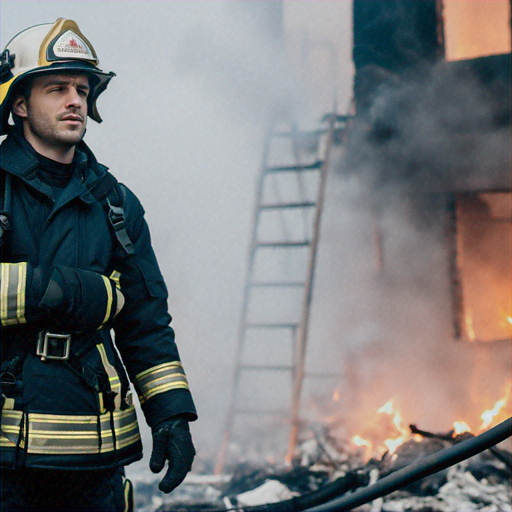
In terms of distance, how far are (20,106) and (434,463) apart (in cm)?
179

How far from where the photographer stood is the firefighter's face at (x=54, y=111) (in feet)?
7.27

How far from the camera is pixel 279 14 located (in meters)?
6.95

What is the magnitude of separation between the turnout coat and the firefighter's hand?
5cm

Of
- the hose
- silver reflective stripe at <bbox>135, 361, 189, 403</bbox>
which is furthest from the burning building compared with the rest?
silver reflective stripe at <bbox>135, 361, 189, 403</bbox>

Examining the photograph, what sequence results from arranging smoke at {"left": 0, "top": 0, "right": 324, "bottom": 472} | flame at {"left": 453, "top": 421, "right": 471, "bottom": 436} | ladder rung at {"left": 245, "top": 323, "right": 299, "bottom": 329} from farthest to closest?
ladder rung at {"left": 245, "top": 323, "right": 299, "bottom": 329}, smoke at {"left": 0, "top": 0, "right": 324, "bottom": 472}, flame at {"left": 453, "top": 421, "right": 471, "bottom": 436}

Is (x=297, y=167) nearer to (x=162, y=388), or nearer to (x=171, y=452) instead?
(x=162, y=388)

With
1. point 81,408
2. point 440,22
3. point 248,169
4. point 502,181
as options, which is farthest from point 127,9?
point 81,408

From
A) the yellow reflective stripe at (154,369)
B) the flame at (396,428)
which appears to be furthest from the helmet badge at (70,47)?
Answer: the flame at (396,428)

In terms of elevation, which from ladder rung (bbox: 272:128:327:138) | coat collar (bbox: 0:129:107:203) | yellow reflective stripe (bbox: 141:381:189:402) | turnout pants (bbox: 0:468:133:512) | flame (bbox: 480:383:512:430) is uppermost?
ladder rung (bbox: 272:128:327:138)

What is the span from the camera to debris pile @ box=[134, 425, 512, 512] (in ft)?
14.1

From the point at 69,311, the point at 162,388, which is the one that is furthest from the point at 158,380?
the point at 69,311

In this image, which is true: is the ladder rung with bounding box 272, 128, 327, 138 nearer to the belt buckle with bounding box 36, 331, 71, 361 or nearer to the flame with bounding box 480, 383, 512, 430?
the flame with bounding box 480, 383, 512, 430

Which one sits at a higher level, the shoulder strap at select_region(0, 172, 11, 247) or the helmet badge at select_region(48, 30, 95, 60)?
the helmet badge at select_region(48, 30, 95, 60)

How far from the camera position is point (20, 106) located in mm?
2281
